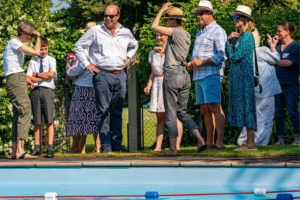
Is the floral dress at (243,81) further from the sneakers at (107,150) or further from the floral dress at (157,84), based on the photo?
the sneakers at (107,150)

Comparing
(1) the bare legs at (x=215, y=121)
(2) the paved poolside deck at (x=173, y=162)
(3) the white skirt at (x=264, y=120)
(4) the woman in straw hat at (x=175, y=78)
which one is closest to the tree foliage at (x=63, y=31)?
(3) the white skirt at (x=264, y=120)

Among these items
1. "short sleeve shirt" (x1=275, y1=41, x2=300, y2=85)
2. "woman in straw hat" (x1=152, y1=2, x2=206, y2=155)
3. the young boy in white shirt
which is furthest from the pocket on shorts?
"short sleeve shirt" (x1=275, y1=41, x2=300, y2=85)

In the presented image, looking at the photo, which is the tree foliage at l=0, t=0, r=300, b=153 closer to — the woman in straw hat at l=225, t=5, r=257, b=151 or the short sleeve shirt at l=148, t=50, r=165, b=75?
the short sleeve shirt at l=148, t=50, r=165, b=75

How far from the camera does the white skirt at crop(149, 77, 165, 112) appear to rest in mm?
8445

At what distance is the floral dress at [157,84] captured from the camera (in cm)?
844

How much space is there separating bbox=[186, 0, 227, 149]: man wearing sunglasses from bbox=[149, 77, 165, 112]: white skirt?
852 millimetres

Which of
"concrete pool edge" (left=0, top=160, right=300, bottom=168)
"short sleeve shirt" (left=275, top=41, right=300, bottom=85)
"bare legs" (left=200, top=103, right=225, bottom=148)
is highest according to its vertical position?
"short sleeve shirt" (left=275, top=41, right=300, bottom=85)

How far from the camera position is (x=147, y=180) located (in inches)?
254

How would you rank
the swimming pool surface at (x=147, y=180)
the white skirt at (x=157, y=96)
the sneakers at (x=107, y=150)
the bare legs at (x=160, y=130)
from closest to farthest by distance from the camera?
the swimming pool surface at (x=147, y=180) < the sneakers at (x=107, y=150) < the bare legs at (x=160, y=130) < the white skirt at (x=157, y=96)

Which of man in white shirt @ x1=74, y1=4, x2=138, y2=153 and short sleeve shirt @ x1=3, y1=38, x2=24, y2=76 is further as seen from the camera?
man in white shirt @ x1=74, y1=4, x2=138, y2=153

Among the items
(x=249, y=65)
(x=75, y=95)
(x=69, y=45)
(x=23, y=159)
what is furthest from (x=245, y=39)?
(x=69, y=45)

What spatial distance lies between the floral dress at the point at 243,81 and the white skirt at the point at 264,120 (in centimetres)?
134

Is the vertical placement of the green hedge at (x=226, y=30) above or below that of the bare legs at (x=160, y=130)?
above

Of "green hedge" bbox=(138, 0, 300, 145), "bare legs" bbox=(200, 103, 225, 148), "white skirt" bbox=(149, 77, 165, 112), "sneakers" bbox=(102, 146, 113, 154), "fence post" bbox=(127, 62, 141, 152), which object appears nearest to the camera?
"bare legs" bbox=(200, 103, 225, 148)
